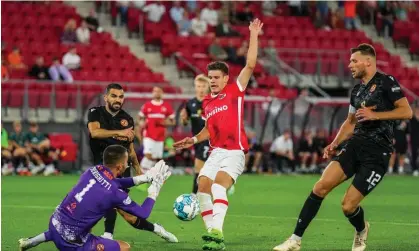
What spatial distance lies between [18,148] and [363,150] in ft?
51.9

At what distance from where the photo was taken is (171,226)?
14.2m

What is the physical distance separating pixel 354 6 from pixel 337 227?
22947 mm

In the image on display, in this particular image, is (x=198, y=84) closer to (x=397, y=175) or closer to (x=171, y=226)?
(x=171, y=226)

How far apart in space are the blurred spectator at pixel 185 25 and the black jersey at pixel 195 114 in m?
14.6

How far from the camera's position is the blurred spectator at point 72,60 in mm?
29125

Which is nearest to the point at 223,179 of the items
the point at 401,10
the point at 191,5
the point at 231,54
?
the point at 231,54

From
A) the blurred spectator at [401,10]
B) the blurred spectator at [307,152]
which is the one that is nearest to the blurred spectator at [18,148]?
the blurred spectator at [307,152]

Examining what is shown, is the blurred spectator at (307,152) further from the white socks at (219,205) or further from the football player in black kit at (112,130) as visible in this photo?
the white socks at (219,205)

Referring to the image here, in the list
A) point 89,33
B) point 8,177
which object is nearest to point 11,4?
point 89,33

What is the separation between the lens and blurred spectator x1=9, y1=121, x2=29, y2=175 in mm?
25672

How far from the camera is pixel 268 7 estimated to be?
118 ft

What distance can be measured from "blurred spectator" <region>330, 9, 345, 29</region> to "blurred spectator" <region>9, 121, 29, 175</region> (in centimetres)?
1432

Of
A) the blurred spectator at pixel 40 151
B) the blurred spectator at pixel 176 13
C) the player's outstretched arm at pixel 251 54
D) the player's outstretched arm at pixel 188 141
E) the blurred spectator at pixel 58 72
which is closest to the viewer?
the player's outstretched arm at pixel 251 54

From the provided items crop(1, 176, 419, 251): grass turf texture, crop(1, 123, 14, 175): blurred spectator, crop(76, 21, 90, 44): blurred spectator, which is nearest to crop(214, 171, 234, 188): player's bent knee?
crop(1, 176, 419, 251): grass turf texture
